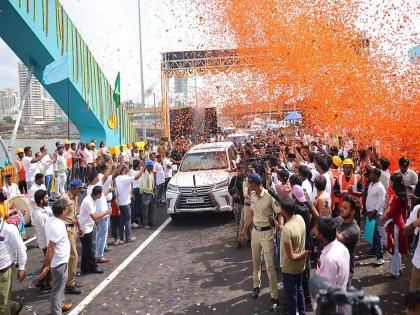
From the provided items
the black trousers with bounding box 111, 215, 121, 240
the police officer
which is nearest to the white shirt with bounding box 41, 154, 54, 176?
the black trousers with bounding box 111, 215, 121, 240

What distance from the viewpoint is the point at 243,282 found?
621 centimetres

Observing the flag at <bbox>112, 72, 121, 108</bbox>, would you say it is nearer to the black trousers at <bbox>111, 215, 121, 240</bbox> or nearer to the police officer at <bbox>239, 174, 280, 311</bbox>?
the black trousers at <bbox>111, 215, 121, 240</bbox>

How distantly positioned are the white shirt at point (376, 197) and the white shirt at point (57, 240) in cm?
504

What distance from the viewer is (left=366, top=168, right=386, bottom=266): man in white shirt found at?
6.48 m

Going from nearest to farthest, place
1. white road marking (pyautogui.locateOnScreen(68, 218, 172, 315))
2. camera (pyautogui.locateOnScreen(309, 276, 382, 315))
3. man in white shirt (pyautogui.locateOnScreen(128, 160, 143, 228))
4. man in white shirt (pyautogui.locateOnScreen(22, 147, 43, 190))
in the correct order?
camera (pyautogui.locateOnScreen(309, 276, 382, 315)), white road marking (pyautogui.locateOnScreen(68, 218, 172, 315)), man in white shirt (pyautogui.locateOnScreen(128, 160, 143, 228)), man in white shirt (pyautogui.locateOnScreen(22, 147, 43, 190))

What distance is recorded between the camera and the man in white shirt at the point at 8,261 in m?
4.58

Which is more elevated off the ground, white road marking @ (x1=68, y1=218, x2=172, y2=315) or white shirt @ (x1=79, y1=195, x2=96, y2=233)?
white shirt @ (x1=79, y1=195, x2=96, y2=233)

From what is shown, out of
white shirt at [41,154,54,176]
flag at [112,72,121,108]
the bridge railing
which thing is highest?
the bridge railing

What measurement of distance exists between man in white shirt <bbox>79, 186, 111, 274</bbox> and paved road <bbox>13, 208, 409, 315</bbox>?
0.68ft

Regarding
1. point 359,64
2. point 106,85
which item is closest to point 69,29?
point 106,85

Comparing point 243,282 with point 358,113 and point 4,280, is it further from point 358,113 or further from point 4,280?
point 358,113

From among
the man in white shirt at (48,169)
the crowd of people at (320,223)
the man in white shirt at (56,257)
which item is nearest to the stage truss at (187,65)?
the man in white shirt at (48,169)

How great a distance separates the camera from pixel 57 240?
5.07 meters

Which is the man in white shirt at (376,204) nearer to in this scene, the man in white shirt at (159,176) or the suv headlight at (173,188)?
the suv headlight at (173,188)
